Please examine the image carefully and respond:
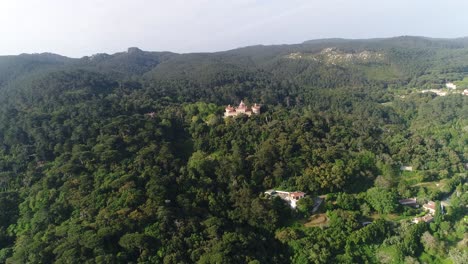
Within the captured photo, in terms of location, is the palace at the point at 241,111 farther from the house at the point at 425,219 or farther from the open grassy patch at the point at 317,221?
the house at the point at 425,219

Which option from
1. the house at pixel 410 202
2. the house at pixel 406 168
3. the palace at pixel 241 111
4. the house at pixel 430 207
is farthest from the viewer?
the palace at pixel 241 111

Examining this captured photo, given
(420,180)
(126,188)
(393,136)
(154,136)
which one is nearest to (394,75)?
(393,136)

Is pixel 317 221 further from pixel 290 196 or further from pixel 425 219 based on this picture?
pixel 425 219

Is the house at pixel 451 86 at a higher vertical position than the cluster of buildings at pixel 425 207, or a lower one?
higher

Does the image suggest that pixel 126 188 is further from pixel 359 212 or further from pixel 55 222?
pixel 359 212

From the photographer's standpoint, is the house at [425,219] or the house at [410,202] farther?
the house at [410,202]

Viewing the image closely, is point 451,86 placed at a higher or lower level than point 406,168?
higher

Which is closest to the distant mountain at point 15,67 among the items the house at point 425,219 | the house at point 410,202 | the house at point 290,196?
the house at point 290,196

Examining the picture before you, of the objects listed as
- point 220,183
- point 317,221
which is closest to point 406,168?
point 317,221
